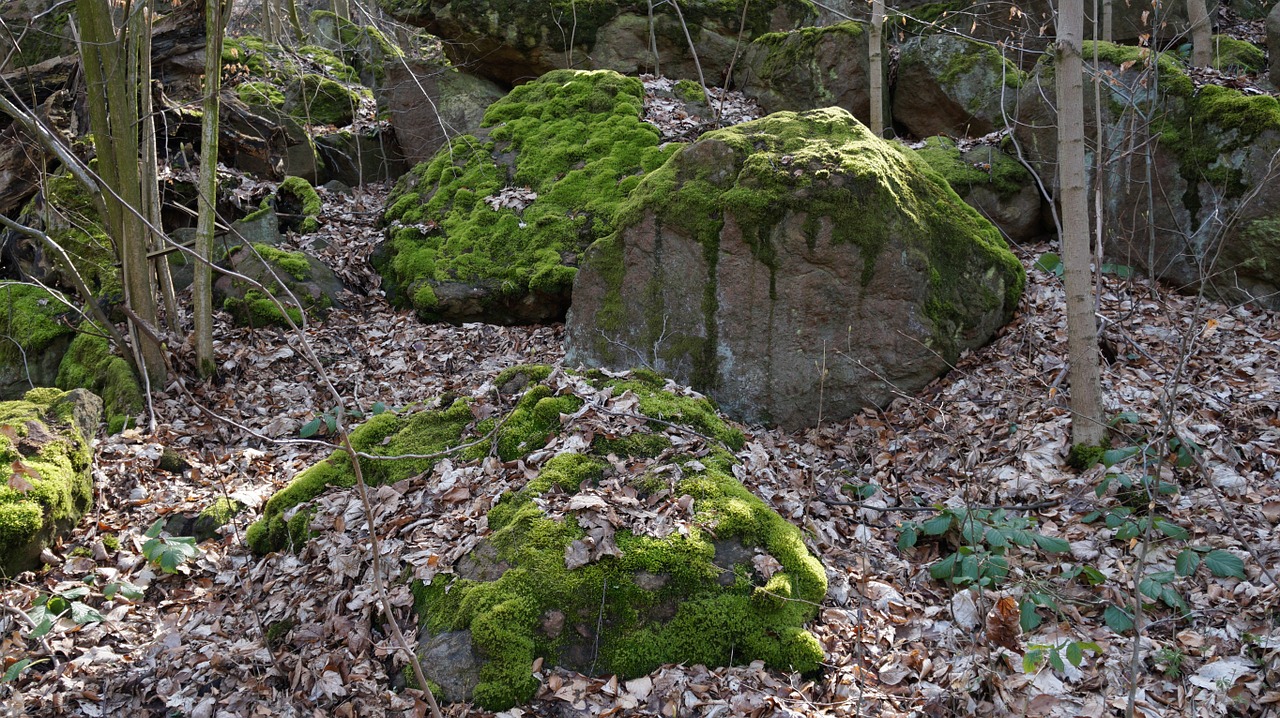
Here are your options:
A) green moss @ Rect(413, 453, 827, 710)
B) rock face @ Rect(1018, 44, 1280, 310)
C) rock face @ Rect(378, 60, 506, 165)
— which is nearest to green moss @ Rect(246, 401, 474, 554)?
green moss @ Rect(413, 453, 827, 710)

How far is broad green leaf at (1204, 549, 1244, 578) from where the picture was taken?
3446mm

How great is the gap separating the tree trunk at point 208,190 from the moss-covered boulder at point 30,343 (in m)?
1.72

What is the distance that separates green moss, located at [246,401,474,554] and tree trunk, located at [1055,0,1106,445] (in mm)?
3952

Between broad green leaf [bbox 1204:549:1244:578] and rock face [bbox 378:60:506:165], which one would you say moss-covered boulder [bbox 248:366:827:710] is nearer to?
broad green leaf [bbox 1204:549:1244:578]

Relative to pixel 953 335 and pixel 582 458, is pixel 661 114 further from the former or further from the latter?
pixel 582 458

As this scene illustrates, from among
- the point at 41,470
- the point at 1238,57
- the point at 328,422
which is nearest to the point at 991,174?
the point at 1238,57

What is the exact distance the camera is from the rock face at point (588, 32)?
38.2 feet

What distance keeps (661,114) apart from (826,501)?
6317 millimetres

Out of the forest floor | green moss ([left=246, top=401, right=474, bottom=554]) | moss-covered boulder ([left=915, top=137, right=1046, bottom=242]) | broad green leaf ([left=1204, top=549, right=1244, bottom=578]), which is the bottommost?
the forest floor

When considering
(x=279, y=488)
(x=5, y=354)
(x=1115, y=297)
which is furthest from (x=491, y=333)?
(x=1115, y=297)

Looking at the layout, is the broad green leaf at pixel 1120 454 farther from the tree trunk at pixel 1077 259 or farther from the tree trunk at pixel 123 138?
the tree trunk at pixel 123 138

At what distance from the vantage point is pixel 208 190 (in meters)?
7.15

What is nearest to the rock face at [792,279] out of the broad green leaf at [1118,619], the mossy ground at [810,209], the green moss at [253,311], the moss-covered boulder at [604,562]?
the mossy ground at [810,209]

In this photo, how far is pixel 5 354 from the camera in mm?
7867
